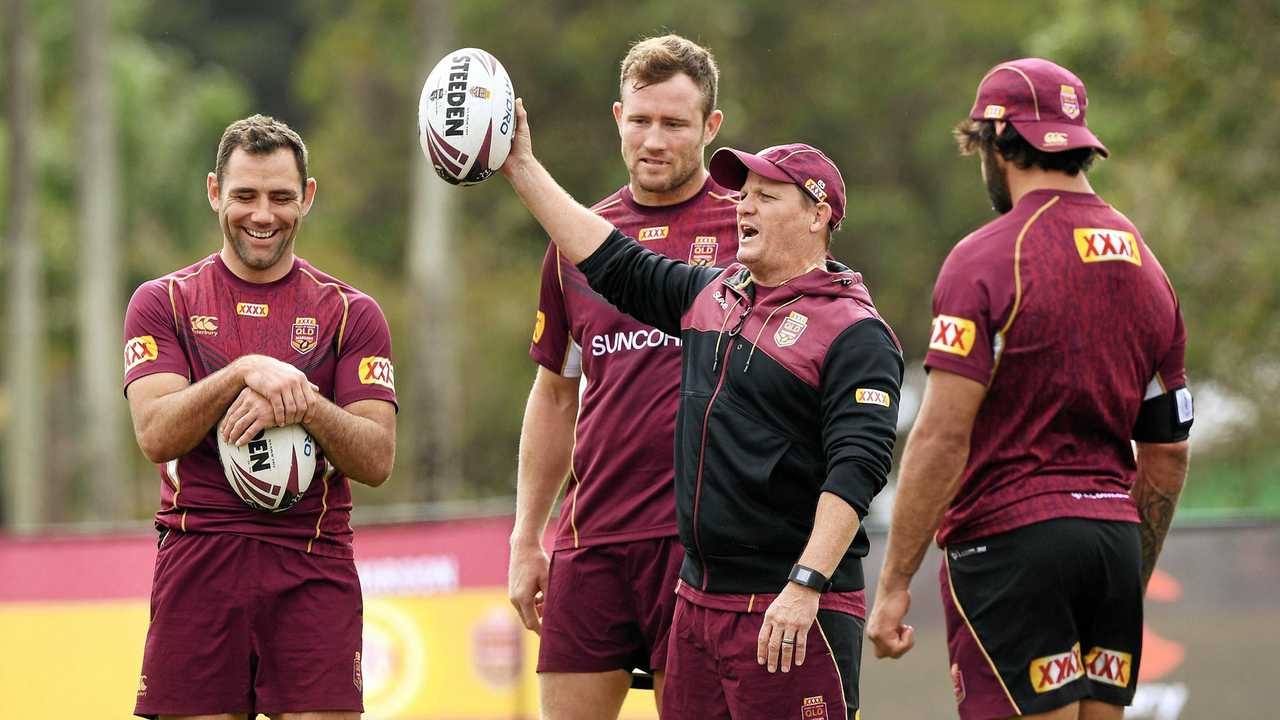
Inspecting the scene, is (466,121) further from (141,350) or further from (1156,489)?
(1156,489)

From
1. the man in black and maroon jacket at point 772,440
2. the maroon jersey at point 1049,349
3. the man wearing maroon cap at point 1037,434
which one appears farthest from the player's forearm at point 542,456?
the maroon jersey at point 1049,349

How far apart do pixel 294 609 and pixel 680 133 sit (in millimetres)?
2138

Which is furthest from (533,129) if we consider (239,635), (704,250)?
(239,635)

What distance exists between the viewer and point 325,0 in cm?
4625

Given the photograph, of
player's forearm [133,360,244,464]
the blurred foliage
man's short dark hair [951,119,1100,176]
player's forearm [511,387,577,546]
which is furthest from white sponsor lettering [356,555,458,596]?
the blurred foliage

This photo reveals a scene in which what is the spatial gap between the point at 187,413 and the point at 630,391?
1.51 meters

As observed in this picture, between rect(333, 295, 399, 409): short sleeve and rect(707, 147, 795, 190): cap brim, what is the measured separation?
1.31 metres

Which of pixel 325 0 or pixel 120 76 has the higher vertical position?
pixel 325 0

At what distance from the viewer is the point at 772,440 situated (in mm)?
5289

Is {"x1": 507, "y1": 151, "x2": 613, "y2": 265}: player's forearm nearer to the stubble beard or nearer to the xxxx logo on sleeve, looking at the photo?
the xxxx logo on sleeve

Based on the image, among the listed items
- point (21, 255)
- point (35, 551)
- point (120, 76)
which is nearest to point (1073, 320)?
point (35, 551)

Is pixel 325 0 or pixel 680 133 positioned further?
pixel 325 0

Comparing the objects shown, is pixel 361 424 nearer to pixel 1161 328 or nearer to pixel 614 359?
pixel 614 359

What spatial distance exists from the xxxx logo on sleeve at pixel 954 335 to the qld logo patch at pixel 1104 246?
1.43ft
